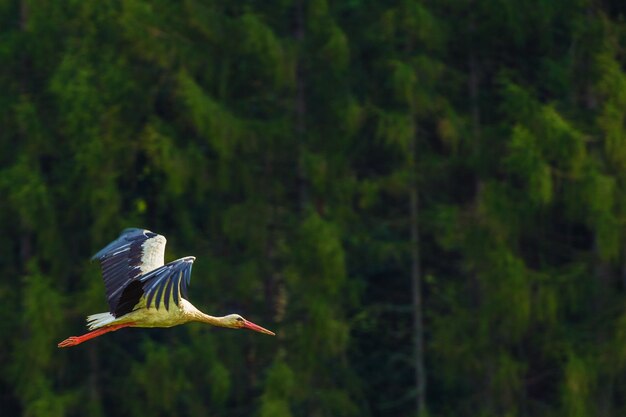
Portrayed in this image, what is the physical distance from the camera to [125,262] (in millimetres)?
12570

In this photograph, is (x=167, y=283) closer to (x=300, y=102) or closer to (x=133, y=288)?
(x=133, y=288)

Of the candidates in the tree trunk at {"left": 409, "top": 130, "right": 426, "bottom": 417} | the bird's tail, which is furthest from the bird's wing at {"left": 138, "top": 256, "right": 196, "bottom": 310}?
the tree trunk at {"left": 409, "top": 130, "right": 426, "bottom": 417}

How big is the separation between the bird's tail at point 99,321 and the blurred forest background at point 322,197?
7.11m

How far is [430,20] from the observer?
20438mm

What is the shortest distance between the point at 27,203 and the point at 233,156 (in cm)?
244

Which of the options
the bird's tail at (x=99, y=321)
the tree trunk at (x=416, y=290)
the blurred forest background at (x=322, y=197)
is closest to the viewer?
the bird's tail at (x=99, y=321)

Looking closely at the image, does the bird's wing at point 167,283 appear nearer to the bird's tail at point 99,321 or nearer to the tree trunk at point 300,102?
the bird's tail at point 99,321

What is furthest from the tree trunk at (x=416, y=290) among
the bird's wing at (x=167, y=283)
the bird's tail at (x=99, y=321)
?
the bird's wing at (x=167, y=283)

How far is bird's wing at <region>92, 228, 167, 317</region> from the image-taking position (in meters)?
12.4

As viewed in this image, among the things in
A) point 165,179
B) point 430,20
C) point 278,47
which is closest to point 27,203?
point 165,179

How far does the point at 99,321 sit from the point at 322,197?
8.22m

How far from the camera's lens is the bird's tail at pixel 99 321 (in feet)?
41.5

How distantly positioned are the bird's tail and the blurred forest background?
7.11m

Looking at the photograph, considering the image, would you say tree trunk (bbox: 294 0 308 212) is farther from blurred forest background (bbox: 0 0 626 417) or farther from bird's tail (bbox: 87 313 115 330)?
bird's tail (bbox: 87 313 115 330)
